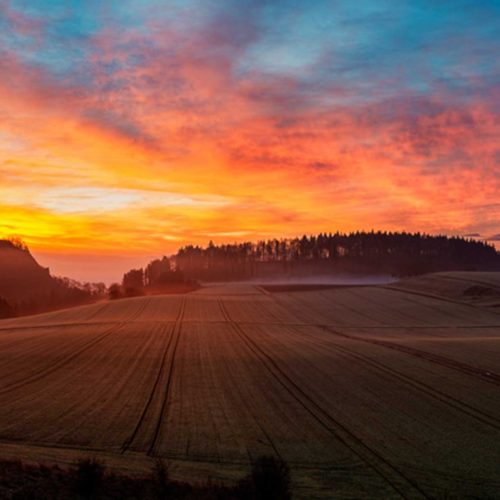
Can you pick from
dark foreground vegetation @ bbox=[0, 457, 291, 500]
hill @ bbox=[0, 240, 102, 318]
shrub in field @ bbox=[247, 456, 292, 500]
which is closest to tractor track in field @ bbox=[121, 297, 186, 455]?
dark foreground vegetation @ bbox=[0, 457, 291, 500]

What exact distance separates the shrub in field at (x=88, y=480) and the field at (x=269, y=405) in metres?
1.68

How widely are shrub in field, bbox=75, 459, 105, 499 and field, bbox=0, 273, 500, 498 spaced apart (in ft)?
5.50

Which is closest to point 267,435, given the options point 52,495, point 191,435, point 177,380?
point 191,435

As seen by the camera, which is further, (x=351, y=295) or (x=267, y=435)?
(x=351, y=295)

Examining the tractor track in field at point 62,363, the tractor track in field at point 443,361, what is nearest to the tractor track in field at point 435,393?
the tractor track in field at point 443,361

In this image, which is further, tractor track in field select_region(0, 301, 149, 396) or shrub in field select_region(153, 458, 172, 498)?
tractor track in field select_region(0, 301, 149, 396)

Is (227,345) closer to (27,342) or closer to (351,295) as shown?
(27,342)

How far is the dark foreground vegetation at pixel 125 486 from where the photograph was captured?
916cm

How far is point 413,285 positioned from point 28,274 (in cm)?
15160

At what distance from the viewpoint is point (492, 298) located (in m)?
65.7

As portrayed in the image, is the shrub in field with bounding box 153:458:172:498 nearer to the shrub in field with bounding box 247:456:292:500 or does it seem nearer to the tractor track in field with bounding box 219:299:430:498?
the shrub in field with bounding box 247:456:292:500

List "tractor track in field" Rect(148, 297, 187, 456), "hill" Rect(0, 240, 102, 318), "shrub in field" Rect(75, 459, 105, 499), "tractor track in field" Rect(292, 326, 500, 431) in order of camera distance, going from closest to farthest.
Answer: "shrub in field" Rect(75, 459, 105, 499)
"tractor track in field" Rect(148, 297, 187, 456)
"tractor track in field" Rect(292, 326, 500, 431)
"hill" Rect(0, 240, 102, 318)

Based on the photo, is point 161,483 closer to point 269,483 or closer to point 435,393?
point 269,483

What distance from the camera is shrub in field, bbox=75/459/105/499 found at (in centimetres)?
941
